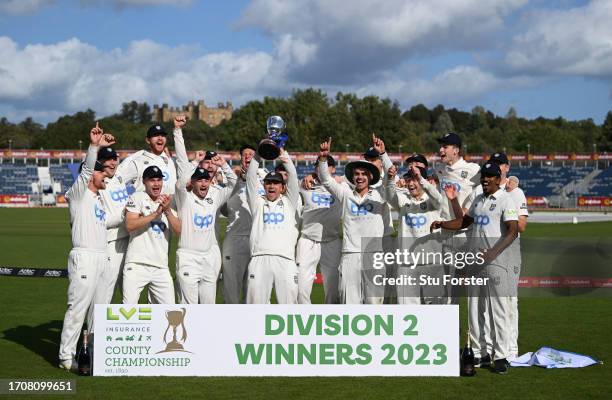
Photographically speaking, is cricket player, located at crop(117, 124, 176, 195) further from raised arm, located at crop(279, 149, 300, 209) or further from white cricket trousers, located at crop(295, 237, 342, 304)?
white cricket trousers, located at crop(295, 237, 342, 304)

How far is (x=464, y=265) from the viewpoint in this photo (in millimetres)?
10281

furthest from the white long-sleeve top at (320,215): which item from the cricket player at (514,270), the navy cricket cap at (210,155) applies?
the cricket player at (514,270)

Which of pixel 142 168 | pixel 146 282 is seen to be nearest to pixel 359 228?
pixel 146 282

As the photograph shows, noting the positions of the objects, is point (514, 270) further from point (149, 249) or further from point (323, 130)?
point (323, 130)

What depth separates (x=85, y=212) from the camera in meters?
9.82

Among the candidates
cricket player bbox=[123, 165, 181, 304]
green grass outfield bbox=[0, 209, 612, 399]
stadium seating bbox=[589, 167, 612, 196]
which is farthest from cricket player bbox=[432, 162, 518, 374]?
stadium seating bbox=[589, 167, 612, 196]

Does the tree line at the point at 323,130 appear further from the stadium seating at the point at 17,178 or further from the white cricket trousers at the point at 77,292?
the white cricket trousers at the point at 77,292

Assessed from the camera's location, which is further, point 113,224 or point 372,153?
point 372,153

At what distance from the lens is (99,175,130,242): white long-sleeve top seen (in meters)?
10.3

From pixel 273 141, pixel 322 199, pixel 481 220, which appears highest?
pixel 273 141

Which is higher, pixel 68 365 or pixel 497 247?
pixel 497 247

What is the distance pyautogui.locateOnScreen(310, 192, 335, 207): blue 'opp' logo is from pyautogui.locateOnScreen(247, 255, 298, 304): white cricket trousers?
167cm

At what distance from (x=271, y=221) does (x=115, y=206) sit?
219cm

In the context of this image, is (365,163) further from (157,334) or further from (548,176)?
(548,176)
